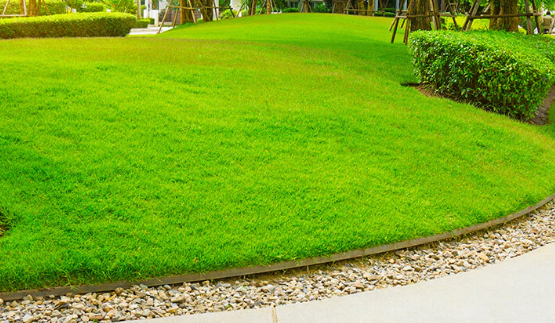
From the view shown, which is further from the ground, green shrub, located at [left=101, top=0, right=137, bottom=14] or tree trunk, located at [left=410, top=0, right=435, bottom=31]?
green shrub, located at [left=101, top=0, right=137, bottom=14]

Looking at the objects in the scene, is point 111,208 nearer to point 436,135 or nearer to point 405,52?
point 436,135

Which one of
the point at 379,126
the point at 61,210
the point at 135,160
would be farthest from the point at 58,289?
the point at 379,126

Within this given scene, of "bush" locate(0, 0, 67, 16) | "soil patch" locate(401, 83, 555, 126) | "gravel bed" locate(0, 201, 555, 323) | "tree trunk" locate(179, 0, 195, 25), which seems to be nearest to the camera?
"gravel bed" locate(0, 201, 555, 323)

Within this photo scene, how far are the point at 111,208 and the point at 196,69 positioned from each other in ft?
14.5

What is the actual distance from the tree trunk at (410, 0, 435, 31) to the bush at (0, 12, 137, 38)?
29.8ft

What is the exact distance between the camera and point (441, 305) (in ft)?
11.9

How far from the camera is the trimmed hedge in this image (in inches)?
Answer: 319

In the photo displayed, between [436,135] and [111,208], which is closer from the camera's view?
[111,208]

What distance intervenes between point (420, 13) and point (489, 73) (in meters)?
7.05

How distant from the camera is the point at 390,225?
4762mm

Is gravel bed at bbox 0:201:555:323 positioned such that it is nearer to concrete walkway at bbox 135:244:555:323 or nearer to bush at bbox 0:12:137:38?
concrete walkway at bbox 135:244:555:323

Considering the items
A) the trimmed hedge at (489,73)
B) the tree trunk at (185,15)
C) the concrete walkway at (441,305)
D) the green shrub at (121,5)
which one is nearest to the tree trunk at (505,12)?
A: the trimmed hedge at (489,73)

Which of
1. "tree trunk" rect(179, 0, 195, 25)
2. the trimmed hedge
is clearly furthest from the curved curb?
"tree trunk" rect(179, 0, 195, 25)

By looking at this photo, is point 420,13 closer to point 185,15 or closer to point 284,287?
point 185,15
